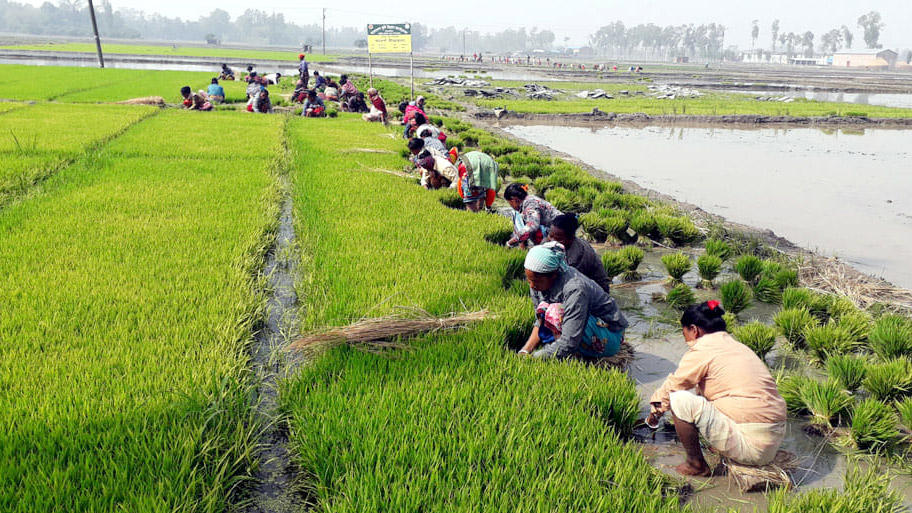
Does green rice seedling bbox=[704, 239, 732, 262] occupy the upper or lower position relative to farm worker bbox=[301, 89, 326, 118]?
lower

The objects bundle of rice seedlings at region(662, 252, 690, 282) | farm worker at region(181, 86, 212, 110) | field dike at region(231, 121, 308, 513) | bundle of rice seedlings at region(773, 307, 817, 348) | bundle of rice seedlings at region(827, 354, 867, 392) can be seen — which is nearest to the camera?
field dike at region(231, 121, 308, 513)

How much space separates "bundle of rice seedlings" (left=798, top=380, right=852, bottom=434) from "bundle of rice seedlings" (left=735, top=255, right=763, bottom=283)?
2048mm

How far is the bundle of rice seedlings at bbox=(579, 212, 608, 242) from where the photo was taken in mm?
5918

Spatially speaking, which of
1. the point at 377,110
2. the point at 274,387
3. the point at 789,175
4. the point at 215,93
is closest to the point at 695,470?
the point at 274,387

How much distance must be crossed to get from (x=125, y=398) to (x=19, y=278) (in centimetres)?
193

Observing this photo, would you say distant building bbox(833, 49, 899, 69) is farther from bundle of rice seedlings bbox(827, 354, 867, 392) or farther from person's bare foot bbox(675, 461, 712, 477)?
person's bare foot bbox(675, 461, 712, 477)

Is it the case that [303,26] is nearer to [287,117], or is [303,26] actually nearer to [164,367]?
[287,117]

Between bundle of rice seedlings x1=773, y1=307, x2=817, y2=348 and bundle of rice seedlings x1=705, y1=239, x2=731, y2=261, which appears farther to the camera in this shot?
bundle of rice seedlings x1=705, y1=239, x2=731, y2=261

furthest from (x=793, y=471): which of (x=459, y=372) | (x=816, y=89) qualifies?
(x=816, y=89)

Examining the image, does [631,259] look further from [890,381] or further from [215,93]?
[215,93]

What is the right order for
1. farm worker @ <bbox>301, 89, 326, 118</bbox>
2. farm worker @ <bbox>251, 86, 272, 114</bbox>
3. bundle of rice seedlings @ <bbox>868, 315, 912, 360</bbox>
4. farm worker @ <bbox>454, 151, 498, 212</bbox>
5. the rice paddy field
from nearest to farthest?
the rice paddy field, bundle of rice seedlings @ <bbox>868, 315, 912, 360</bbox>, farm worker @ <bbox>454, 151, 498, 212</bbox>, farm worker @ <bbox>301, 89, 326, 118</bbox>, farm worker @ <bbox>251, 86, 272, 114</bbox>

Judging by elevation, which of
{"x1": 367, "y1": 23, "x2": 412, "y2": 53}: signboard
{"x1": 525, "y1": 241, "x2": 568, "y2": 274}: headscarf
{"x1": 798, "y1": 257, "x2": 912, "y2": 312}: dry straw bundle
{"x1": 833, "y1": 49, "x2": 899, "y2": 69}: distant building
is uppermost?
{"x1": 833, "y1": 49, "x2": 899, "y2": 69}: distant building

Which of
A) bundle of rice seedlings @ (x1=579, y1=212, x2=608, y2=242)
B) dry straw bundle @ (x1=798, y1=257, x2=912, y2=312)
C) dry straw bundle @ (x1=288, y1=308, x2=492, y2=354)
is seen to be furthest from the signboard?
dry straw bundle @ (x1=288, y1=308, x2=492, y2=354)

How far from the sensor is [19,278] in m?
3.75
